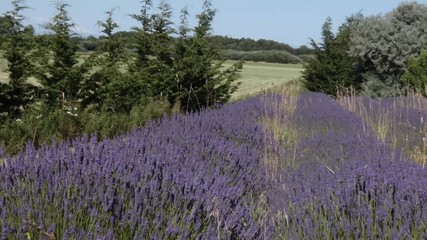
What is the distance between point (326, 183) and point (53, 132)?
4.93 m

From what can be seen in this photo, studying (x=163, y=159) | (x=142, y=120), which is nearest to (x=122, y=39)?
(x=142, y=120)

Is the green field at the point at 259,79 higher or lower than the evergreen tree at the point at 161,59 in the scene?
lower

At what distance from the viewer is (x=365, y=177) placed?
3.17 m

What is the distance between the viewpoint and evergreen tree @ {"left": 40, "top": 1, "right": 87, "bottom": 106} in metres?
8.85

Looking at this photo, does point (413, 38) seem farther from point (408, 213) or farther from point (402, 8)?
point (408, 213)

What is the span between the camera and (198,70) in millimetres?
10766

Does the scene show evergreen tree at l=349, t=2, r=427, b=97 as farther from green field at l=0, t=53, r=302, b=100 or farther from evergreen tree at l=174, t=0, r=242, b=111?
evergreen tree at l=174, t=0, r=242, b=111

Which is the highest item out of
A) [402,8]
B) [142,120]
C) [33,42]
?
[402,8]

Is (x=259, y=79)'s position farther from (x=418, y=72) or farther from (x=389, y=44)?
(x=418, y=72)

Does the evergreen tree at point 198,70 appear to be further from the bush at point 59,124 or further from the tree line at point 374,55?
the tree line at point 374,55

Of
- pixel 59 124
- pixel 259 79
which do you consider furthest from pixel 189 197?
pixel 259 79

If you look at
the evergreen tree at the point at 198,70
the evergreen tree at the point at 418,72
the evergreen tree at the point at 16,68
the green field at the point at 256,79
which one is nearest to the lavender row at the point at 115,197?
the evergreen tree at the point at 16,68

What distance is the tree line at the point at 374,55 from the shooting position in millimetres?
16094

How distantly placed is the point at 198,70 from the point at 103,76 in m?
2.27
